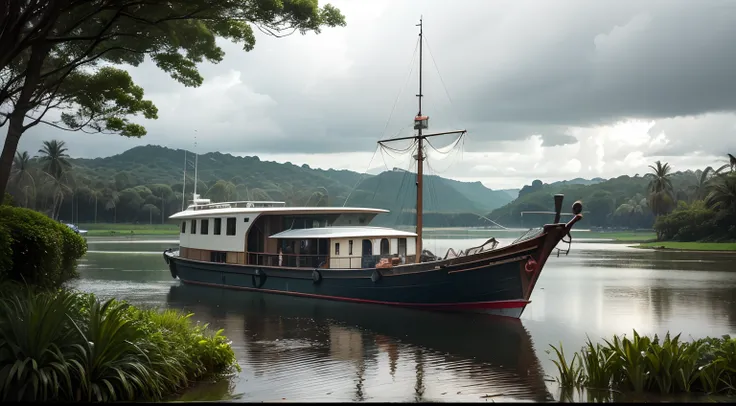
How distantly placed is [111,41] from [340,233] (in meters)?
11.3

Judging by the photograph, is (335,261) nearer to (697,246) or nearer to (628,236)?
(697,246)

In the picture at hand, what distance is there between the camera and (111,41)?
16.0m

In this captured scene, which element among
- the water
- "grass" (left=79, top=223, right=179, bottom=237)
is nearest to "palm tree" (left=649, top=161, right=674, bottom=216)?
the water

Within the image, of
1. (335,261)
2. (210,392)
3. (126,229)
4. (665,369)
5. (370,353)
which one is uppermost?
(126,229)

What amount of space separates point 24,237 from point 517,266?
1360 cm

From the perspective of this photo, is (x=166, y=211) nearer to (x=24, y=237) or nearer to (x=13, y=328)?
(x=24, y=237)

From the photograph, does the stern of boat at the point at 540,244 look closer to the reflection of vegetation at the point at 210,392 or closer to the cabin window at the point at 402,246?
the cabin window at the point at 402,246

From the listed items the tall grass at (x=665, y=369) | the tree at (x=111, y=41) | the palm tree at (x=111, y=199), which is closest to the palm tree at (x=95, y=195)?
the palm tree at (x=111, y=199)

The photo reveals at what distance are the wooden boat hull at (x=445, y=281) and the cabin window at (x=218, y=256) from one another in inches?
111

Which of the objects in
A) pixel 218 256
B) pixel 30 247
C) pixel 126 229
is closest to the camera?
pixel 30 247

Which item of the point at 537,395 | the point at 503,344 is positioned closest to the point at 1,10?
the point at 537,395

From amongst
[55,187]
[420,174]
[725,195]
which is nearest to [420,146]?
[420,174]

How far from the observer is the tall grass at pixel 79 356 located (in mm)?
7852

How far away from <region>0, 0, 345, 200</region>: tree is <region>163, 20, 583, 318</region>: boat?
29.3 ft
